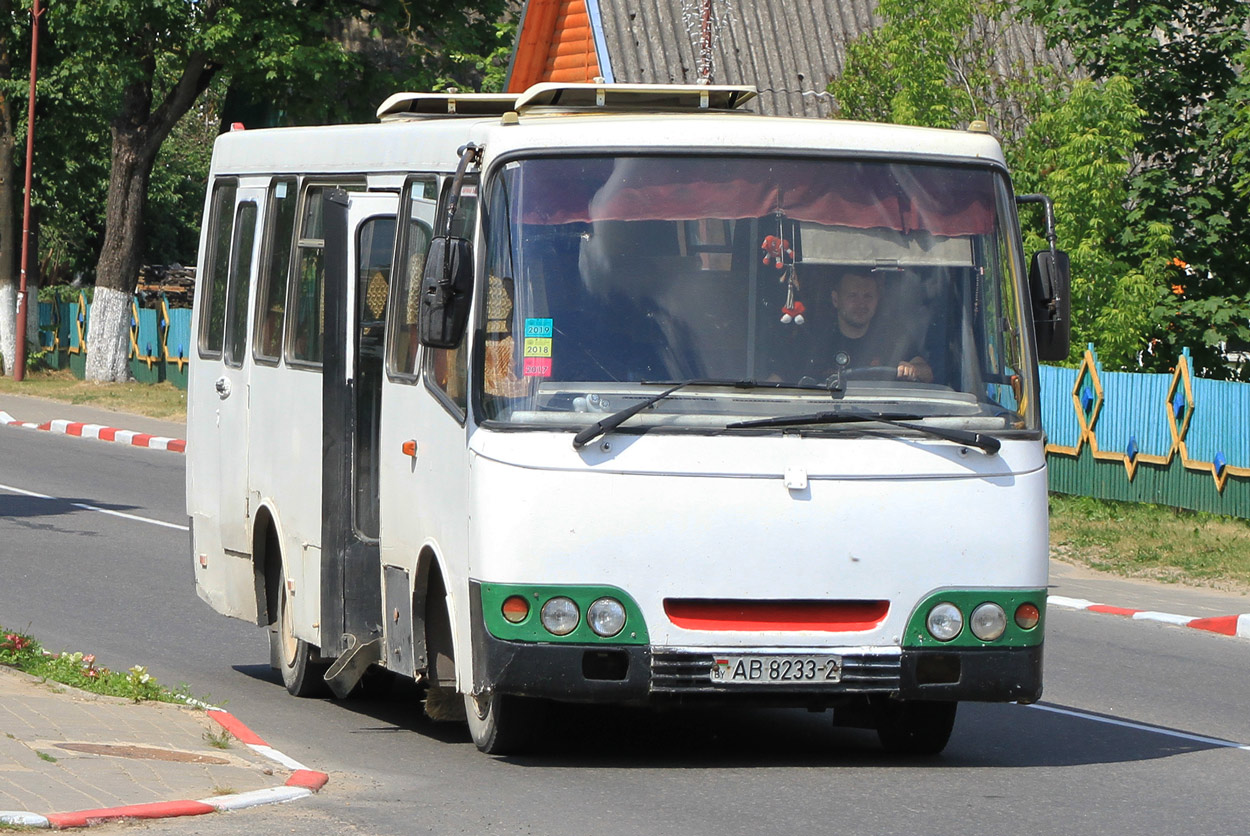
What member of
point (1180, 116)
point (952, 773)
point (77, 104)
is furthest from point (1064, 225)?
point (77, 104)

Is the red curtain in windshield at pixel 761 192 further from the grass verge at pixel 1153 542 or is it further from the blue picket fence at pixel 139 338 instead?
the blue picket fence at pixel 139 338

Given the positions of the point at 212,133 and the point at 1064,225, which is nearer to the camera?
the point at 1064,225

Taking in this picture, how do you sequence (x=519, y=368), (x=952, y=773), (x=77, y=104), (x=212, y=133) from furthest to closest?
(x=212, y=133)
(x=77, y=104)
(x=952, y=773)
(x=519, y=368)

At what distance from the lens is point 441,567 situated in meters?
8.26

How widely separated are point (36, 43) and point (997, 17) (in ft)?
64.3

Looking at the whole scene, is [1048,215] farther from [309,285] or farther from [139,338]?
[139,338]

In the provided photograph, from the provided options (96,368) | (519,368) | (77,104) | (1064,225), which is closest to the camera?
(519,368)

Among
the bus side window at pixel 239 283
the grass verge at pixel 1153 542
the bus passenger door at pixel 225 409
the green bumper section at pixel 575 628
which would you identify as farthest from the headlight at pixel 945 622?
the grass verge at pixel 1153 542

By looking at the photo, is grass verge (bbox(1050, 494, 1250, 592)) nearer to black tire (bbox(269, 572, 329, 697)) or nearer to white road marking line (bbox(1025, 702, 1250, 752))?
white road marking line (bbox(1025, 702, 1250, 752))

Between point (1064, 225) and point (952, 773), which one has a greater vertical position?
point (1064, 225)

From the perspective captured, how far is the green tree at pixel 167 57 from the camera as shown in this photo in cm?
3344

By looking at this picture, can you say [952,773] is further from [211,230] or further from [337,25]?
[337,25]

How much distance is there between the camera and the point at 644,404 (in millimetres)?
7613

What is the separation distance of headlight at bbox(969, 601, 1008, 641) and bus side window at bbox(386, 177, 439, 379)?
8.38 feet
